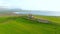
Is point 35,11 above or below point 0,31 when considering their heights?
above

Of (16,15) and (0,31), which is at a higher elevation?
(16,15)

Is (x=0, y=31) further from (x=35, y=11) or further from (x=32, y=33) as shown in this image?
(x=35, y=11)

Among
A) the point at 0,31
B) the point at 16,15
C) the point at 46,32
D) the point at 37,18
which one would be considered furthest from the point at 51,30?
the point at 0,31

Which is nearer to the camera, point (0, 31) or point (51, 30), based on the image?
point (0, 31)

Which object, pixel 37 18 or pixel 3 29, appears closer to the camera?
pixel 3 29

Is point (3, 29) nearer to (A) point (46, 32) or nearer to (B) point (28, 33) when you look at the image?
(B) point (28, 33)

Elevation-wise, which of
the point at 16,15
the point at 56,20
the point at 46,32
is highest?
the point at 16,15

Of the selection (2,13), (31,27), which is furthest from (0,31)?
(31,27)
